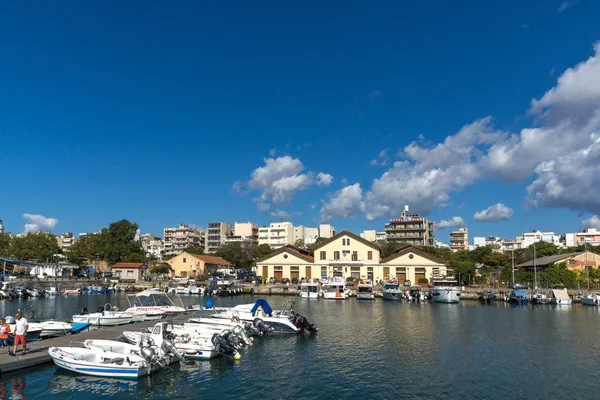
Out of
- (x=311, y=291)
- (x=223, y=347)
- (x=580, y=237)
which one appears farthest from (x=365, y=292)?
(x=580, y=237)

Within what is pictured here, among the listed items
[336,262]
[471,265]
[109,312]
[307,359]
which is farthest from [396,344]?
[471,265]

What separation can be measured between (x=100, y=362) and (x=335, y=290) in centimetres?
4608

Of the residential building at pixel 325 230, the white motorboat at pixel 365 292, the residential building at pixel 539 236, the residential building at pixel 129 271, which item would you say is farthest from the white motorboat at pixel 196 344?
the residential building at pixel 539 236

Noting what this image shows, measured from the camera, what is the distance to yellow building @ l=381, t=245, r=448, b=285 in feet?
248

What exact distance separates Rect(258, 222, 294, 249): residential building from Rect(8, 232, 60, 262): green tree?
63778 millimetres

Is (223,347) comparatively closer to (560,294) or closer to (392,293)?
(392,293)

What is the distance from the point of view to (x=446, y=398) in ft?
59.1

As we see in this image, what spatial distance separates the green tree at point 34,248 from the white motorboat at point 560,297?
100820 mm

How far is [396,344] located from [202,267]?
69497mm

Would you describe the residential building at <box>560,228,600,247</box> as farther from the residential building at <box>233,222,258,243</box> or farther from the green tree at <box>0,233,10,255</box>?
the green tree at <box>0,233,10,255</box>

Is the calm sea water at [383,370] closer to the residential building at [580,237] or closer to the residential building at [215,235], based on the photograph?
the residential building at [215,235]

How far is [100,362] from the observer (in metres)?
20.4

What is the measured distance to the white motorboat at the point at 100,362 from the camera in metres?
19.8

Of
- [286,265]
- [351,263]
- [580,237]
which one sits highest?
[580,237]
